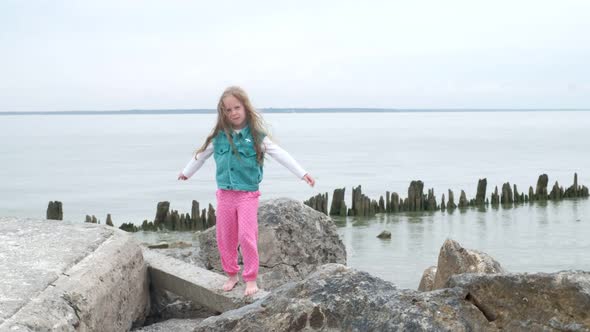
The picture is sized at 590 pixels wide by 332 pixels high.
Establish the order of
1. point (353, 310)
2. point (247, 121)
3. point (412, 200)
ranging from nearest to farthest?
point (353, 310)
point (247, 121)
point (412, 200)

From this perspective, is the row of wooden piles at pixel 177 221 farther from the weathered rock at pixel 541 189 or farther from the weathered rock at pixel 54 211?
the weathered rock at pixel 541 189

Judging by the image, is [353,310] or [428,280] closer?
[353,310]

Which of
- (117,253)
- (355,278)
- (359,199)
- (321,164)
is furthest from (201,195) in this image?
(355,278)

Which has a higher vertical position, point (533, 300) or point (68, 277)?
point (533, 300)

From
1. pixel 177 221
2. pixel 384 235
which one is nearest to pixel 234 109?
pixel 384 235

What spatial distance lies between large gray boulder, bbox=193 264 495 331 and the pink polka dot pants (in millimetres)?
2251

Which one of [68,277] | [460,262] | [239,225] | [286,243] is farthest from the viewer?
[286,243]

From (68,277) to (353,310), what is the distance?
2.56 m

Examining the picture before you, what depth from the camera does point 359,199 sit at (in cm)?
2333

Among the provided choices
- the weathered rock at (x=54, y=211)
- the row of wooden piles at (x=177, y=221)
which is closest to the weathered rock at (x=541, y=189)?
the row of wooden piles at (x=177, y=221)

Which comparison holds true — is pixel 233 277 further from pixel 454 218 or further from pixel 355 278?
pixel 454 218

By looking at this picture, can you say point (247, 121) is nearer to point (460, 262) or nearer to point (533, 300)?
point (460, 262)

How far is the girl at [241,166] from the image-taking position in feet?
20.4

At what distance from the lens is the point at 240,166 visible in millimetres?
6227
